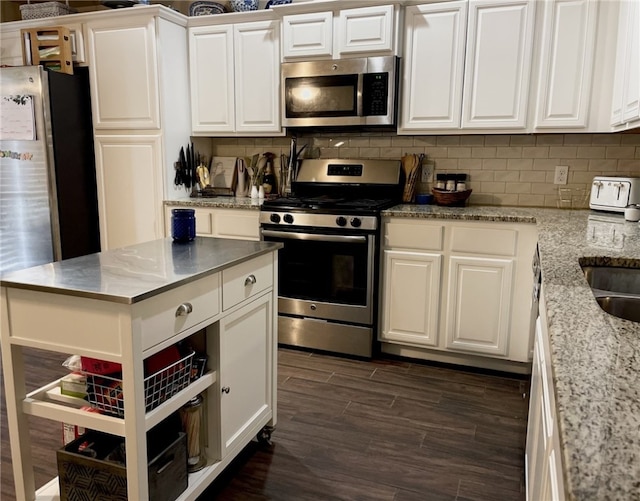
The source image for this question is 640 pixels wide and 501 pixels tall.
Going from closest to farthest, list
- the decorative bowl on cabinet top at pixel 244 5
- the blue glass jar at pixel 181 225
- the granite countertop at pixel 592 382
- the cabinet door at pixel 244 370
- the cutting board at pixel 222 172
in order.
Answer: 1. the granite countertop at pixel 592 382
2. the cabinet door at pixel 244 370
3. the blue glass jar at pixel 181 225
4. the decorative bowl on cabinet top at pixel 244 5
5. the cutting board at pixel 222 172

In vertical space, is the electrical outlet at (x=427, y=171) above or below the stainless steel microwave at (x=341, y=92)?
below

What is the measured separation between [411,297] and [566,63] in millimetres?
1593

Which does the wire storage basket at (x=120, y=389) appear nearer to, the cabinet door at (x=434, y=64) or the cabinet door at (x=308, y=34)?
the cabinet door at (x=434, y=64)

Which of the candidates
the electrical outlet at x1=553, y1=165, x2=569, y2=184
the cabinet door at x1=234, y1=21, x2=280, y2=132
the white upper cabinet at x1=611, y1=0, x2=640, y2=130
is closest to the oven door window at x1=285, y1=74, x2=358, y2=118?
the cabinet door at x1=234, y1=21, x2=280, y2=132

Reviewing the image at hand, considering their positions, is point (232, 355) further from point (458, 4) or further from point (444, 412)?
point (458, 4)

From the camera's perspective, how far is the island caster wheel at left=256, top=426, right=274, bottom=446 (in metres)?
2.16

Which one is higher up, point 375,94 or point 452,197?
point 375,94

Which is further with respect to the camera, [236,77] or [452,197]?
[236,77]

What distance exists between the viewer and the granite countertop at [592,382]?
0.54 m

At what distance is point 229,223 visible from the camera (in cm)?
338

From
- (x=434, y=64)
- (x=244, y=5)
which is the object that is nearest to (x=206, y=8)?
(x=244, y=5)

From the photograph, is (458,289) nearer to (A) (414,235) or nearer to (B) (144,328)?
(A) (414,235)

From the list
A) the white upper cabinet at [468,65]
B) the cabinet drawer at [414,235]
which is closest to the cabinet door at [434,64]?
the white upper cabinet at [468,65]

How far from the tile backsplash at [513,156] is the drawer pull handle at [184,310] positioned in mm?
2315
